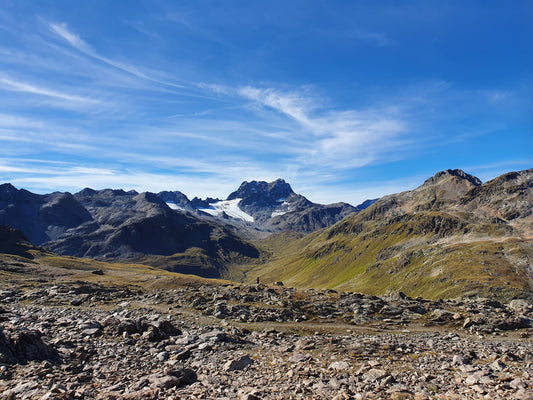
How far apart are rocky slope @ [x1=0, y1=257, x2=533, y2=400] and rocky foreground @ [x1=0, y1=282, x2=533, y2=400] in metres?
0.10

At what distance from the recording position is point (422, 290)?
17000cm

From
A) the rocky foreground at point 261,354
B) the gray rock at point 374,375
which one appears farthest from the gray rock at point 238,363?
the gray rock at point 374,375

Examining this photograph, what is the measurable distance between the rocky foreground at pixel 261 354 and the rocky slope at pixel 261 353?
0.10 m

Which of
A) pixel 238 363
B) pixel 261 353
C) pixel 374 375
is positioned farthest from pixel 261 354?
pixel 374 375

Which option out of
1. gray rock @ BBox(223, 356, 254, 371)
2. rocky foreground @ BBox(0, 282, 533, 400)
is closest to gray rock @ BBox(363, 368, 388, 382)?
rocky foreground @ BBox(0, 282, 533, 400)

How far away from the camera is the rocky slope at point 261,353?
1931 centimetres

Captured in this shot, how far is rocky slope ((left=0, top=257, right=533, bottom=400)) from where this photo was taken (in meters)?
19.3

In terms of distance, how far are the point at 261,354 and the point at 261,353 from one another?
1.05 ft

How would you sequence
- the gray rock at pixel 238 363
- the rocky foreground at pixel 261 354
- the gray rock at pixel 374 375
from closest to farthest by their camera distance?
1. the rocky foreground at pixel 261 354
2. the gray rock at pixel 374 375
3. the gray rock at pixel 238 363

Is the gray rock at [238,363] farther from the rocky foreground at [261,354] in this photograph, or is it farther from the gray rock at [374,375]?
the gray rock at [374,375]

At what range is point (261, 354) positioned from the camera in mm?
28281

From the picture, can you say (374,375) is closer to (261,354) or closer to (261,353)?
(261,354)

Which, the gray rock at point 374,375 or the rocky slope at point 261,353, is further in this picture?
the gray rock at point 374,375

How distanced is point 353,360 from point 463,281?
6154 inches
